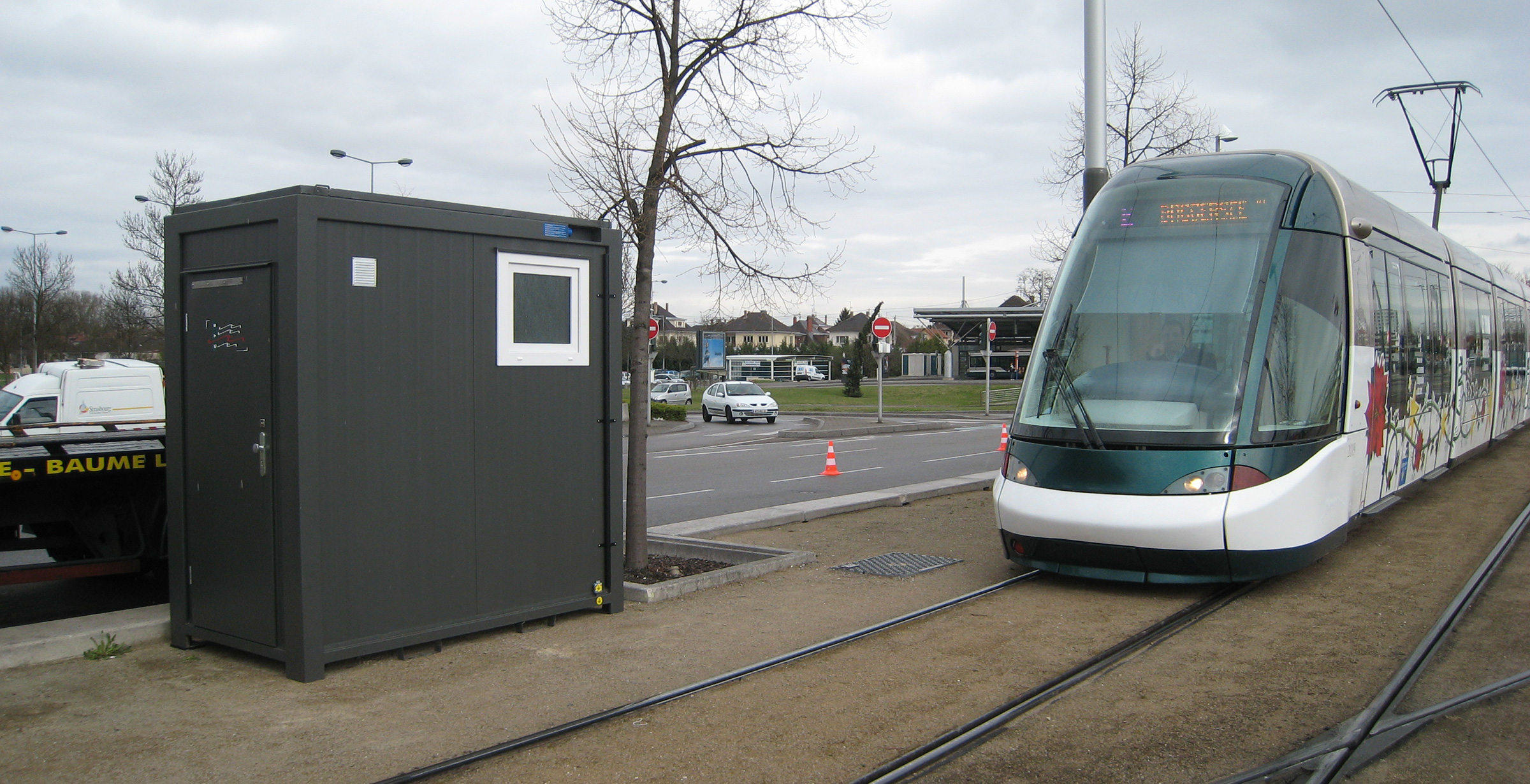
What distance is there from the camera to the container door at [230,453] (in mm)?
5449

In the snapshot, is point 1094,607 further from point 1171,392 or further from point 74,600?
point 74,600

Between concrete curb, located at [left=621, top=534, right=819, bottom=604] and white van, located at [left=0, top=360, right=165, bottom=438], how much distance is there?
8.49 m

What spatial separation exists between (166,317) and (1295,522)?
23.7ft

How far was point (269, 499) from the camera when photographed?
5.40 metres

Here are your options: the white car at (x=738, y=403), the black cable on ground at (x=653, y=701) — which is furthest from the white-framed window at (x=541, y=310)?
the white car at (x=738, y=403)

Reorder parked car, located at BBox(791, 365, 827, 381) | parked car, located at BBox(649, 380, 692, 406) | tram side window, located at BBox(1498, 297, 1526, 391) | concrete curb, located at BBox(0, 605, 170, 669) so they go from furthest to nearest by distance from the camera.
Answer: parked car, located at BBox(791, 365, 827, 381) < parked car, located at BBox(649, 380, 692, 406) < tram side window, located at BBox(1498, 297, 1526, 391) < concrete curb, located at BBox(0, 605, 170, 669)

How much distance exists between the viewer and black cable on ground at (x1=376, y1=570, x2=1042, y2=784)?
4.19 m

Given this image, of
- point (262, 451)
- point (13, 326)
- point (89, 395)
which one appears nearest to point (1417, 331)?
point (262, 451)

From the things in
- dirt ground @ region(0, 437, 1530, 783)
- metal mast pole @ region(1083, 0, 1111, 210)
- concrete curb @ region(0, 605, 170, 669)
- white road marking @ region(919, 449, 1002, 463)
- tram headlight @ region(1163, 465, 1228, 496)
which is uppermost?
metal mast pole @ region(1083, 0, 1111, 210)

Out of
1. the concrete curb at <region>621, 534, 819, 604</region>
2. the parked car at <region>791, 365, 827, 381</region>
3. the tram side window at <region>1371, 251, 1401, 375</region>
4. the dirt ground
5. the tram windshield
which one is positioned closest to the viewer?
the dirt ground

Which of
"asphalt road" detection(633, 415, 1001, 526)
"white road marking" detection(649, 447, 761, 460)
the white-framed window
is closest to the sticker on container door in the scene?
the white-framed window

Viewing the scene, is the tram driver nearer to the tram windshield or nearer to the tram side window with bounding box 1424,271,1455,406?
the tram windshield

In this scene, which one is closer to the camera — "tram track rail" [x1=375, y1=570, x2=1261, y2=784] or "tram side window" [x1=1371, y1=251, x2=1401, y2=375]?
"tram track rail" [x1=375, y1=570, x2=1261, y2=784]

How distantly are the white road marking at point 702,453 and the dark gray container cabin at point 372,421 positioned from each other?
48.5 ft
